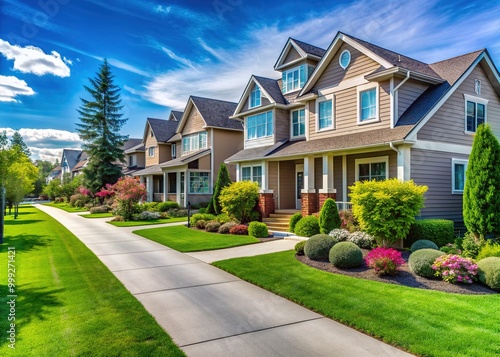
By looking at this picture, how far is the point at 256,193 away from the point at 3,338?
13.6 m

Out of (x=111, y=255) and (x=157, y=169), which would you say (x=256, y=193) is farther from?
(x=157, y=169)

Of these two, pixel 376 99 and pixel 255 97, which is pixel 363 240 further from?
pixel 255 97

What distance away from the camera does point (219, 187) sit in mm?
20750

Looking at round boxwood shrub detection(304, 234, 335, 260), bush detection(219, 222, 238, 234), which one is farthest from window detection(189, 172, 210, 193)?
round boxwood shrub detection(304, 234, 335, 260)

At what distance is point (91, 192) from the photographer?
34438 millimetres

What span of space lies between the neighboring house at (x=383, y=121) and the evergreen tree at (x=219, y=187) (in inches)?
102

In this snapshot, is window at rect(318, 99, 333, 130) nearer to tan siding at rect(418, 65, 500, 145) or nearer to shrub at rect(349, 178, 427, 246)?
tan siding at rect(418, 65, 500, 145)

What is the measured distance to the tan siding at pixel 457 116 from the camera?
13254mm

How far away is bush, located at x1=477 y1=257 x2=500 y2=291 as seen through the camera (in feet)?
22.7

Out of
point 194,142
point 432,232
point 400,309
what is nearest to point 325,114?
point 432,232

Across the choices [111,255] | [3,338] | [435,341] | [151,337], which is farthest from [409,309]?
[111,255]

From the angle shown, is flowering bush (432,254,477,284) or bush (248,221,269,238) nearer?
flowering bush (432,254,477,284)

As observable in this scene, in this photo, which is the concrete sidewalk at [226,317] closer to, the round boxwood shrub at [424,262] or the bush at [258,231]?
the round boxwood shrub at [424,262]

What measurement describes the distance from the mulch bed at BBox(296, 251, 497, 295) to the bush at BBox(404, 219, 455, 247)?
105 inches
